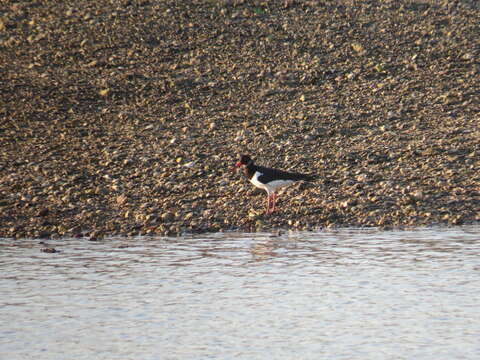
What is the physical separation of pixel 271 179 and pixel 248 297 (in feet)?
21.9

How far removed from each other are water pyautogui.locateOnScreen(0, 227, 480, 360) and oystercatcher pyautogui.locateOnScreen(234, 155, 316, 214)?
6.12 ft

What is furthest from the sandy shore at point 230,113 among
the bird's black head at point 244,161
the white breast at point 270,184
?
the bird's black head at point 244,161

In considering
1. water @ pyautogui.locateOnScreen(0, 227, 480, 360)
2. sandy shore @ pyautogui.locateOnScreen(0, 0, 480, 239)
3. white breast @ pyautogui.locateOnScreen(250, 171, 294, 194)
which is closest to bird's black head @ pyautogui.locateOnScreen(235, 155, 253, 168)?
sandy shore @ pyautogui.locateOnScreen(0, 0, 480, 239)

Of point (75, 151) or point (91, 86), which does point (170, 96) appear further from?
point (75, 151)

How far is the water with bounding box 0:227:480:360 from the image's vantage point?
37.6 feet

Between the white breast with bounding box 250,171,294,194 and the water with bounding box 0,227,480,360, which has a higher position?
the white breast with bounding box 250,171,294,194

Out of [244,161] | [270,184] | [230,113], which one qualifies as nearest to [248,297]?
[270,184]

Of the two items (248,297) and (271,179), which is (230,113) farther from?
(248,297)

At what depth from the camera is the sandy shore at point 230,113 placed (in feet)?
66.6

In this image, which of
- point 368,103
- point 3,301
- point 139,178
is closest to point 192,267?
point 3,301

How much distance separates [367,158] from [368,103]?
4.44 metres

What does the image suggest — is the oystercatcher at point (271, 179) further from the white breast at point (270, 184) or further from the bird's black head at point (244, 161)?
the bird's black head at point (244, 161)

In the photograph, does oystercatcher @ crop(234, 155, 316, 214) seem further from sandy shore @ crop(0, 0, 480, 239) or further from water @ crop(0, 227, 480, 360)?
water @ crop(0, 227, 480, 360)

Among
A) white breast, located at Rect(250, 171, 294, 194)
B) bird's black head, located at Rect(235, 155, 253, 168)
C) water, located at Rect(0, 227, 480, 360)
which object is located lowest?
water, located at Rect(0, 227, 480, 360)
